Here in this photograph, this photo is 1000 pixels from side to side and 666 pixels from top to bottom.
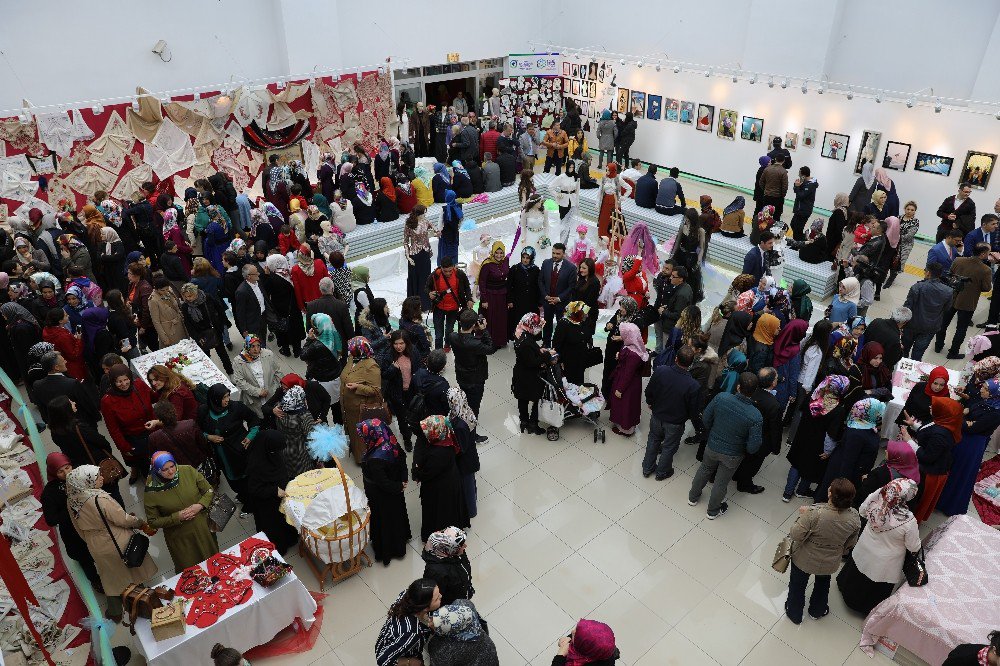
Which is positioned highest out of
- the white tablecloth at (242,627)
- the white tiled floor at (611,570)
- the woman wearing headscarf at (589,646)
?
the woman wearing headscarf at (589,646)

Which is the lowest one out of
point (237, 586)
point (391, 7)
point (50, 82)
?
point (237, 586)

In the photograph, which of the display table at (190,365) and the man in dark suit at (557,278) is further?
the man in dark suit at (557,278)

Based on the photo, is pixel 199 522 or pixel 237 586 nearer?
pixel 237 586

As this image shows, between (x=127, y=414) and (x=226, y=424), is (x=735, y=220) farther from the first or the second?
(x=127, y=414)

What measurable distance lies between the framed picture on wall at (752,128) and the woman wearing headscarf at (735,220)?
369 cm

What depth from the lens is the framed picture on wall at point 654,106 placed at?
15680mm

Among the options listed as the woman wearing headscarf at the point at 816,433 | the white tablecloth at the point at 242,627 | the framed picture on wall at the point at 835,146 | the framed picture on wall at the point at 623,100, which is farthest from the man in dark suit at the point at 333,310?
the framed picture on wall at the point at 623,100

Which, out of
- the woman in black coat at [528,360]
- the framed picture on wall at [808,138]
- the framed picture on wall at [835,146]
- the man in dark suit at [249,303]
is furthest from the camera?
the framed picture on wall at [808,138]

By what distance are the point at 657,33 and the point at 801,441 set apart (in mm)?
13078

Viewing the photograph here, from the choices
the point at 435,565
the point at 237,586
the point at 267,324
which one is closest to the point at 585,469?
the point at 435,565

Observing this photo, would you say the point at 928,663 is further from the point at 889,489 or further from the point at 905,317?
the point at 905,317

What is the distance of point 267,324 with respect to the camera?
835 centimetres

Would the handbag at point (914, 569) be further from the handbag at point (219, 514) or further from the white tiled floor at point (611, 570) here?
the handbag at point (219, 514)

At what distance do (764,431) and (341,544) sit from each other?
380 centimetres
